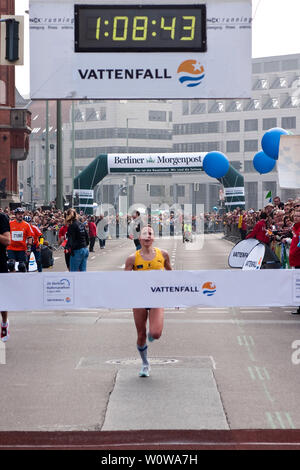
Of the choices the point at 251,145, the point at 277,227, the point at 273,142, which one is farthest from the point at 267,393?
the point at 251,145

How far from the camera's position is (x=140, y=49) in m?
13.2

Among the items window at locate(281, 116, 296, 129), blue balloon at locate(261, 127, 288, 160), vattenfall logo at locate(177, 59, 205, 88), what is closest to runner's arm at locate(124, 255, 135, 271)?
vattenfall logo at locate(177, 59, 205, 88)

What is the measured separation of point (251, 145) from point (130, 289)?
120m

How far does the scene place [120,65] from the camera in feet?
44.2

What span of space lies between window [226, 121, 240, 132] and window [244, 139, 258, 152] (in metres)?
2.62

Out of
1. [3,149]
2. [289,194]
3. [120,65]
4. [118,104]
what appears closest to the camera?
[120,65]

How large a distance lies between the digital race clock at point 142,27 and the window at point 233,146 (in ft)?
388

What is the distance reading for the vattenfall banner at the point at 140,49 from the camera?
13.2 metres

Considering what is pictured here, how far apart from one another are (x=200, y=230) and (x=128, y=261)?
234 feet

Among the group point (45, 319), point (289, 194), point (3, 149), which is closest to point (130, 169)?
point (3, 149)

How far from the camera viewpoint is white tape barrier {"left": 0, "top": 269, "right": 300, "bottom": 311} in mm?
11008

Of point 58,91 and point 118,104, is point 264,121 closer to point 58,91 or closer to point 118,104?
point 118,104

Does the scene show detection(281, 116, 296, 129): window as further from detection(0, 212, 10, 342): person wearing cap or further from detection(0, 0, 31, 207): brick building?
detection(0, 212, 10, 342): person wearing cap

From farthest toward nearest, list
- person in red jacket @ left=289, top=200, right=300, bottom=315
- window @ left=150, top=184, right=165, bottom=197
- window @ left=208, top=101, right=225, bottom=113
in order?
window @ left=150, top=184, right=165, bottom=197
window @ left=208, top=101, right=225, bottom=113
person in red jacket @ left=289, top=200, right=300, bottom=315
